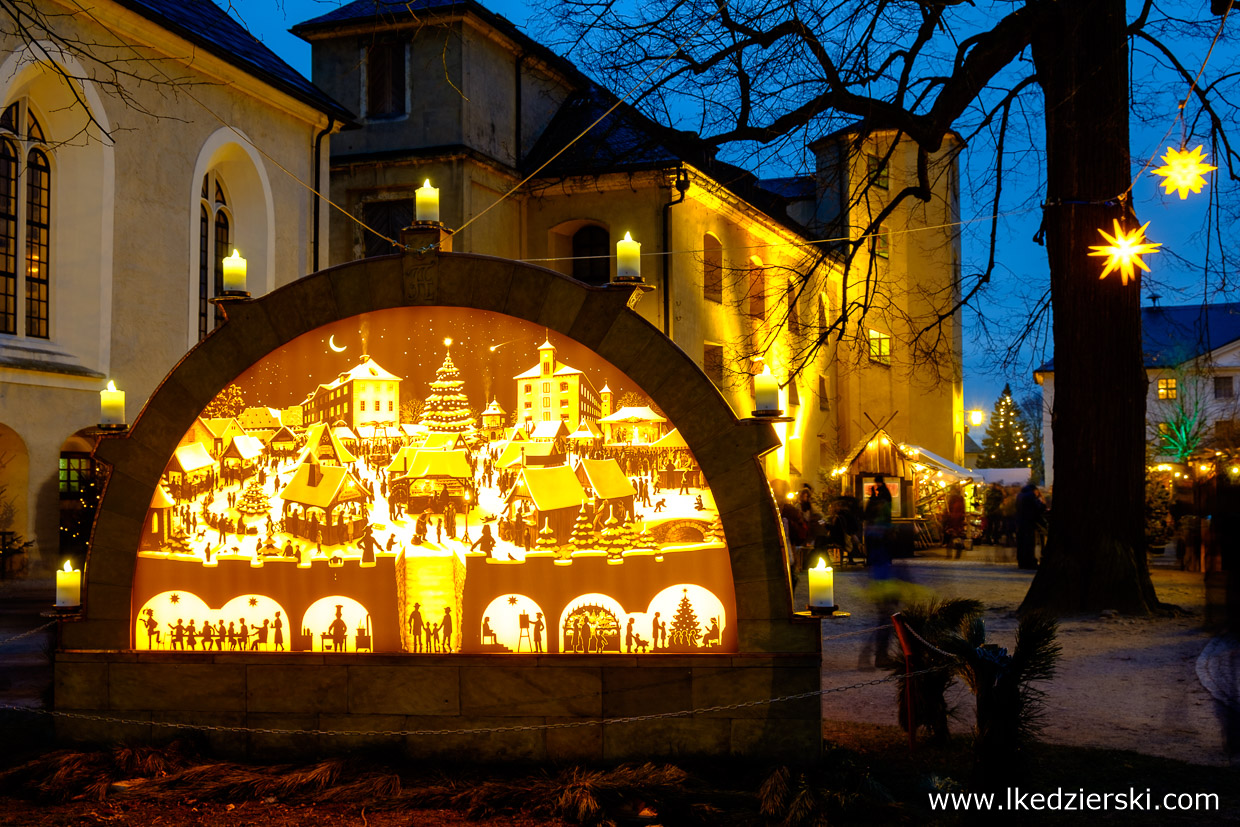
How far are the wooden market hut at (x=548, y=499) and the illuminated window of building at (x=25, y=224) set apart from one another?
15.9 m

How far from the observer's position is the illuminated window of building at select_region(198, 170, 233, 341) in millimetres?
23203

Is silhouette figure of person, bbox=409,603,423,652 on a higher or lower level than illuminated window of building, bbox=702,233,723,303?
lower

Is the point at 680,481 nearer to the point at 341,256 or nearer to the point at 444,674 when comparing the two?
the point at 444,674

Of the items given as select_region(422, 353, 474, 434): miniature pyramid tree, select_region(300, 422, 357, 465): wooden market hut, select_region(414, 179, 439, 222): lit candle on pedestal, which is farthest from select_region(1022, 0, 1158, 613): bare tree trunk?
select_region(300, 422, 357, 465): wooden market hut

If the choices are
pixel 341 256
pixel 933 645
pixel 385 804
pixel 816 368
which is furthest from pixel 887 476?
pixel 385 804

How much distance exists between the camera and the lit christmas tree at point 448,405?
7531 mm

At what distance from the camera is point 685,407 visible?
7250 millimetres

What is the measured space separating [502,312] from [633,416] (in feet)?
3.94

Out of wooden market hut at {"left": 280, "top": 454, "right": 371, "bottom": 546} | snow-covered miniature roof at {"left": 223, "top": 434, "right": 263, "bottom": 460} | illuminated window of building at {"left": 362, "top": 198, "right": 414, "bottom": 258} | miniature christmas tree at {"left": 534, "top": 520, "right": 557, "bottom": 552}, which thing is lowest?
miniature christmas tree at {"left": 534, "top": 520, "right": 557, "bottom": 552}

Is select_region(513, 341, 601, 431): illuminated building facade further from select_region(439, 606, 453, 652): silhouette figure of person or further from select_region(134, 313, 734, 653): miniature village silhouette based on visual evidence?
select_region(439, 606, 453, 652): silhouette figure of person

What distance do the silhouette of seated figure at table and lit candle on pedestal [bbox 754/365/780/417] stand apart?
3334 mm

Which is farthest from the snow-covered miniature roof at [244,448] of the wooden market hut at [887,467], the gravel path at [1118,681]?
the wooden market hut at [887,467]

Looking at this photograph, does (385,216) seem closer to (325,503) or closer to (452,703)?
(325,503)

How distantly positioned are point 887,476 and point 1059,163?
46.1 ft
